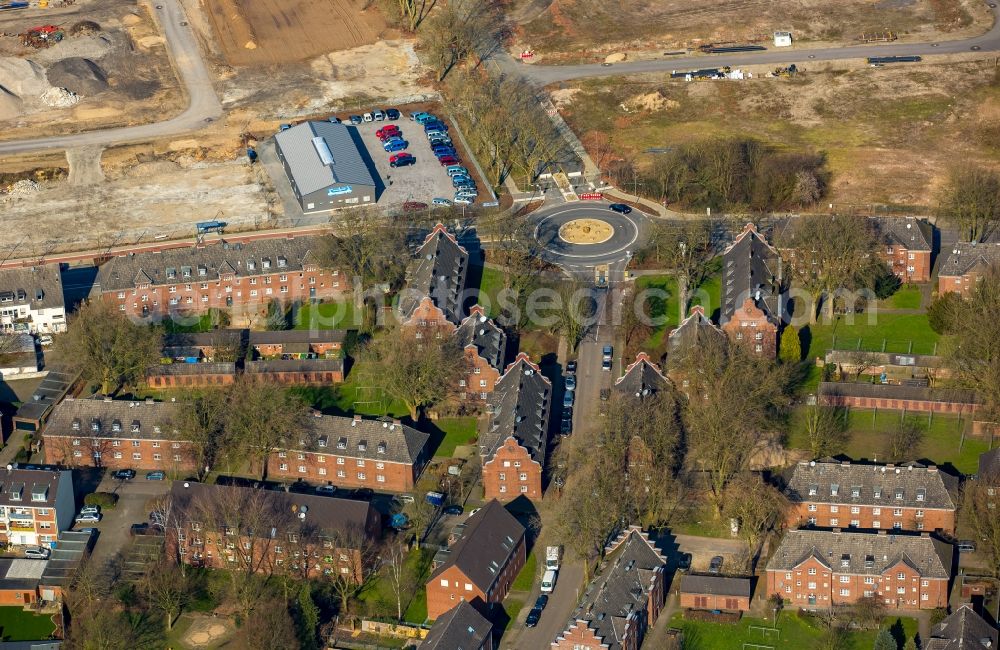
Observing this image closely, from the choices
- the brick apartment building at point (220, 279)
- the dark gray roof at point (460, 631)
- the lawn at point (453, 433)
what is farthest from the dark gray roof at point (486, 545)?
the brick apartment building at point (220, 279)

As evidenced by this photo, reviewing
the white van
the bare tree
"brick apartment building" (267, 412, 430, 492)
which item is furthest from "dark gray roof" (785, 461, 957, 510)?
the bare tree

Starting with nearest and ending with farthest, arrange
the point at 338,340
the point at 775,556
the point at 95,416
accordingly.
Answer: the point at 775,556
the point at 95,416
the point at 338,340

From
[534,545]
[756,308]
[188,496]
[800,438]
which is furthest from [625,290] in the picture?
[188,496]

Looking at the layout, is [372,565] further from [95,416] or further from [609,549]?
[95,416]

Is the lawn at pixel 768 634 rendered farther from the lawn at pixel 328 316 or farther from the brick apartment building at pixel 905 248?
the lawn at pixel 328 316

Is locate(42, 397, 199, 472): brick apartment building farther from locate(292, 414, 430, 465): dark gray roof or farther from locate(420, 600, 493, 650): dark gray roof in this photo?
locate(420, 600, 493, 650): dark gray roof

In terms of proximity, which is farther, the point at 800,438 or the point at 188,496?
the point at 800,438

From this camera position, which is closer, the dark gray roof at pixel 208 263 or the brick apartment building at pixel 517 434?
the brick apartment building at pixel 517 434
